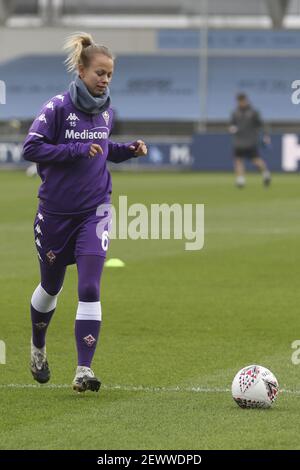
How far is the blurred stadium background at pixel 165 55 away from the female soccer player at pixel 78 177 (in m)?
46.7

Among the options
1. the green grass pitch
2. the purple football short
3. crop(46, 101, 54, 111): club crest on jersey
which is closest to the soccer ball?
the green grass pitch

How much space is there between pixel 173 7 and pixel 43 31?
5.86m

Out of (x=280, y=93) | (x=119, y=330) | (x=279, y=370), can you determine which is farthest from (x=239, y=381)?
(x=280, y=93)

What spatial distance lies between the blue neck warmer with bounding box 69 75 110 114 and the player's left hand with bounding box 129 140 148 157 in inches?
17.9

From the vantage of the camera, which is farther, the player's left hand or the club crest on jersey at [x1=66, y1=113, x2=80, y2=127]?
the player's left hand

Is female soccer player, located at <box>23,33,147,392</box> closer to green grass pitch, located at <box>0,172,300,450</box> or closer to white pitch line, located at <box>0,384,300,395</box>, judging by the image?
white pitch line, located at <box>0,384,300,395</box>

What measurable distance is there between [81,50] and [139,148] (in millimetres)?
769

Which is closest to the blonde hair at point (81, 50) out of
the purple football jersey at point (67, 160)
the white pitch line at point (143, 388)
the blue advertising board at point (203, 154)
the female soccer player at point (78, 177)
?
the female soccer player at point (78, 177)

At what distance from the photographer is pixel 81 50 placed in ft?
26.8

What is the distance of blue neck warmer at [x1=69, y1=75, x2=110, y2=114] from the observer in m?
8.09

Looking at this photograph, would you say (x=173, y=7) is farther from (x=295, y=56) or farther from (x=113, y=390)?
(x=113, y=390)

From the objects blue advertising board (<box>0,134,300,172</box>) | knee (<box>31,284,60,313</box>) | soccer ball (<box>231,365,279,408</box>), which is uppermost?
blue advertising board (<box>0,134,300,172</box>)

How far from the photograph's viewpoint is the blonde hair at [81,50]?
26.7 ft
